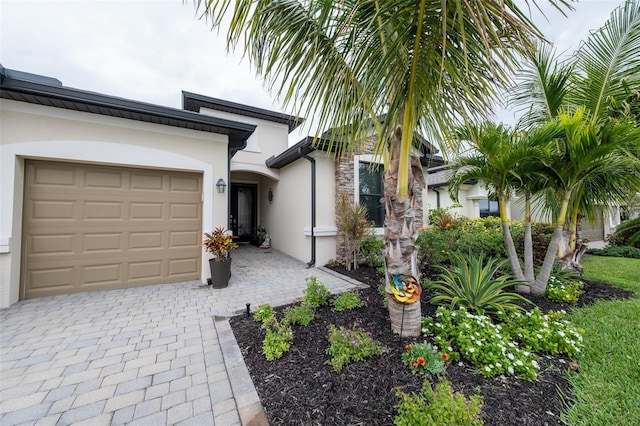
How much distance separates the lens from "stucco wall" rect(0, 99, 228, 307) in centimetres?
394

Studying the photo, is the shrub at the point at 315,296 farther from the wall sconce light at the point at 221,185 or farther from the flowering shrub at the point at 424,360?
the wall sconce light at the point at 221,185

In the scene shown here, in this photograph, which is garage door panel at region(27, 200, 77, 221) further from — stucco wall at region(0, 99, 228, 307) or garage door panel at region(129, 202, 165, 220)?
garage door panel at region(129, 202, 165, 220)

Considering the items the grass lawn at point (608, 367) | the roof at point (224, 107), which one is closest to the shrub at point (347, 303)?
the grass lawn at point (608, 367)

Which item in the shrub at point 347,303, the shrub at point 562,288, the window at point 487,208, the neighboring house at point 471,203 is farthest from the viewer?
the window at point 487,208

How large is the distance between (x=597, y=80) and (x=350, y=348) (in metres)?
6.58

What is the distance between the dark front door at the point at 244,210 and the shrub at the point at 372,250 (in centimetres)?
687

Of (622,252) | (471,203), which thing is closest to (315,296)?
(622,252)

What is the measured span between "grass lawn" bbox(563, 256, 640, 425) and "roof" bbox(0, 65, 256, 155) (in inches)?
247

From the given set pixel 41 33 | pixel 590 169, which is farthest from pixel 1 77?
pixel 590 169

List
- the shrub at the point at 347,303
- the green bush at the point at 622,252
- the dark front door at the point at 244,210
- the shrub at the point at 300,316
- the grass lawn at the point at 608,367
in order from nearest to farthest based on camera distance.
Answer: the grass lawn at the point at 608,367 < the shrub at the point at 300,316 < the shrub at the point at 347,303 < the green bush at the point at 622,252 < the dark front door at the point at 244,210

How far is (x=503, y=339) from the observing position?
8.27 feet

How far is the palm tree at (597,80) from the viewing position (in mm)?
4128

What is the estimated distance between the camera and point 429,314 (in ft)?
11.0

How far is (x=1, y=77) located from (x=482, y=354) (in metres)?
7.51
